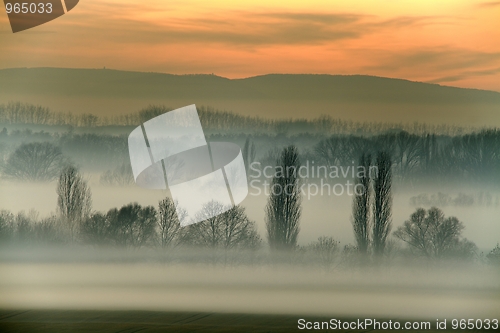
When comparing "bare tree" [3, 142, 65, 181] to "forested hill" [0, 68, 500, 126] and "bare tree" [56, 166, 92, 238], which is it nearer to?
"bare tree" [56, 166, 92, 238]

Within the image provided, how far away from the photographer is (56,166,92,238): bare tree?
14.5 feet

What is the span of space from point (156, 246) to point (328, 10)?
189cm

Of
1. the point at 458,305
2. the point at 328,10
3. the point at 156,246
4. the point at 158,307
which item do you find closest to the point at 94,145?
the point at 156,246

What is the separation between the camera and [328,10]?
4355 millimetres

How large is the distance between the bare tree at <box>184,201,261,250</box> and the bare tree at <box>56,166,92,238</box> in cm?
69

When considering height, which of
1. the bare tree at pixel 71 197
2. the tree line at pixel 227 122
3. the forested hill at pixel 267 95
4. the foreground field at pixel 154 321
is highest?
the forested hill at pixel 267 95

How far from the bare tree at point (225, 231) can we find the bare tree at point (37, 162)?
3.17ft

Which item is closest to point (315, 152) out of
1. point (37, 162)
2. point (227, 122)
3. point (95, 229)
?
point (227, 122)

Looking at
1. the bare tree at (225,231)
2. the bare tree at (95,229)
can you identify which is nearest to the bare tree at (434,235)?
the bare tree at (225,231)

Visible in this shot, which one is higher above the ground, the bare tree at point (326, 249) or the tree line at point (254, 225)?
the tree line at point (254, 225)

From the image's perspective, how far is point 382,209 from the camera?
14.3 feet

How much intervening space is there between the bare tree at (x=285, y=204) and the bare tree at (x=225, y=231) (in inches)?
4.9

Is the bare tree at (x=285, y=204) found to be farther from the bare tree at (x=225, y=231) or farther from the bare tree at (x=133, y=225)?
the bare tree at (x=133, y=225)

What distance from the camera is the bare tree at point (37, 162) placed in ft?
14.5
